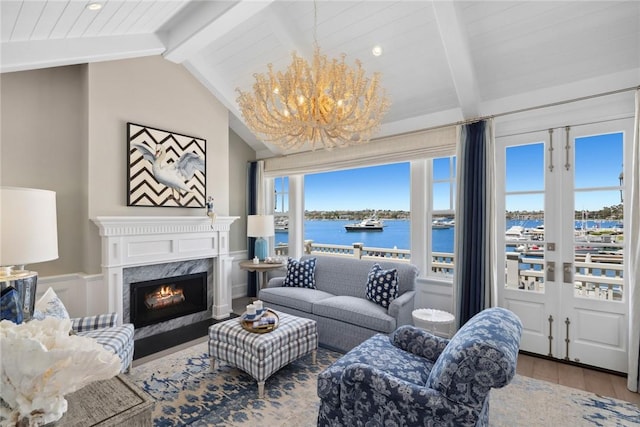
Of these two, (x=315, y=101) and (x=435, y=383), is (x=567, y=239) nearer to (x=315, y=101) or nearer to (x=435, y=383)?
(x=435, y=383)

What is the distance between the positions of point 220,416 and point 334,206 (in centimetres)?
368

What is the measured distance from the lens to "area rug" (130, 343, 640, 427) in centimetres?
219

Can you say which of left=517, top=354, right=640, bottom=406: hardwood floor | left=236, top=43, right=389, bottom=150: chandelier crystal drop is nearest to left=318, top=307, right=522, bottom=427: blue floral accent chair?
left=517, top=354, right=640, bottom=406: hardwood floor

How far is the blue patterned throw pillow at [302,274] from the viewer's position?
423 cm

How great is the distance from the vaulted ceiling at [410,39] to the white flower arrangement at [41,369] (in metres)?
2.44

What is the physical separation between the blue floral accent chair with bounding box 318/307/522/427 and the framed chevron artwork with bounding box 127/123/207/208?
121 inches

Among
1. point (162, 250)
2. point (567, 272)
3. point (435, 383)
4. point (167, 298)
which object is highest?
point (162, 250)

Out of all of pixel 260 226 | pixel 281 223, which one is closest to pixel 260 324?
pixel 260 226

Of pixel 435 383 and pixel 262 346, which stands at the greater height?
pixel 435 383

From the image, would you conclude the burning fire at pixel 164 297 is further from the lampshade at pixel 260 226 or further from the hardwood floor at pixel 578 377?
the hardwood floor at pixel 578 377

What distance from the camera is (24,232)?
5.37 ft

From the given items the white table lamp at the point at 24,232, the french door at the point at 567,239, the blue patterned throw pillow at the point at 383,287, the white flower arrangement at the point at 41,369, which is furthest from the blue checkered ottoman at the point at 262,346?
the french door at the point at 567,239

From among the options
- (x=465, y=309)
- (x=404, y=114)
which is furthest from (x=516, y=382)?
(x=404, y=114)

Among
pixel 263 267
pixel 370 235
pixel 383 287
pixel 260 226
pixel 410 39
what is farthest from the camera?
pixel 370 235
